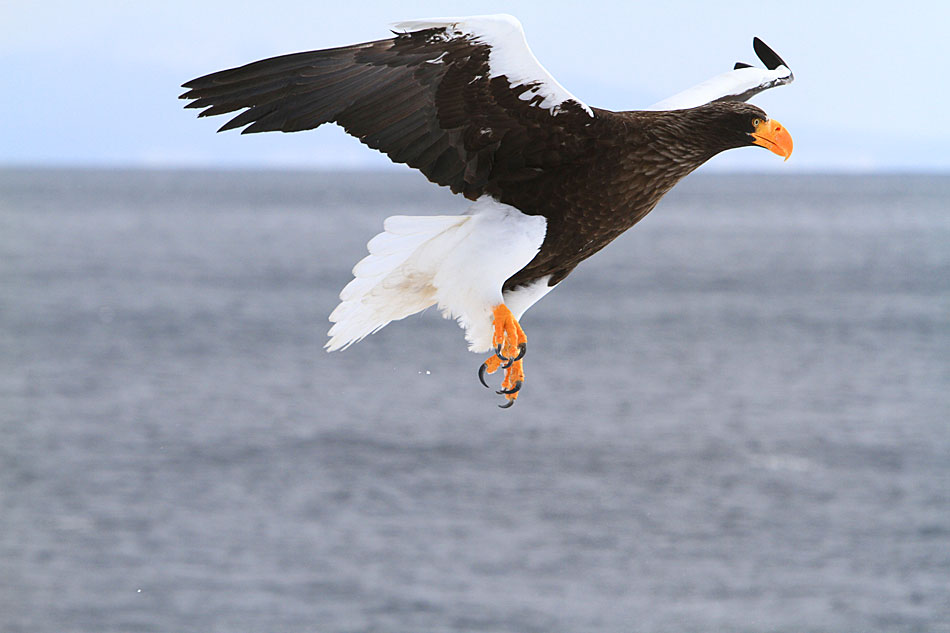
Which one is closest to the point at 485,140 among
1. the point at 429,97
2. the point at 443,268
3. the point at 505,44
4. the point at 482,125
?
the point at 482,125

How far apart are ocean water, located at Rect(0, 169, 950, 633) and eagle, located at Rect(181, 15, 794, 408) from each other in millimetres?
26480

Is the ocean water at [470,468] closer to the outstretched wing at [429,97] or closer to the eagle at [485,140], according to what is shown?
the eagle at [485,140]

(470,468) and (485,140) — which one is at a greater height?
(485,140)

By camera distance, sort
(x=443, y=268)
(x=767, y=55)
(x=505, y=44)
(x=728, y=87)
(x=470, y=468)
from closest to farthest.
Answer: (x=505, y=44), (x=443, y=268), (x=728, y=87), (x=767, y=55), (x=470, y=468)

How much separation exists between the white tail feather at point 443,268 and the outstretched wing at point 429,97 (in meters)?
0.21

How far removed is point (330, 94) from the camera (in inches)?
157

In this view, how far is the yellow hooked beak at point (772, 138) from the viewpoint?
13.9 feet

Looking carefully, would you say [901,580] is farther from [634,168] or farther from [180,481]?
[634,168]

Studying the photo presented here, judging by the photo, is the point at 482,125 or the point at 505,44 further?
the point at 482,125

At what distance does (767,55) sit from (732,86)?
0.84 meters

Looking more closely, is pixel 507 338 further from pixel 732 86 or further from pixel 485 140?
pixel 732 86

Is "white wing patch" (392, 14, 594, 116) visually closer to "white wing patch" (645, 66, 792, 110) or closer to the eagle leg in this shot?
the eagle leg

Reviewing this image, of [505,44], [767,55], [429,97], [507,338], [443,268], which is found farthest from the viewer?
[767,55]

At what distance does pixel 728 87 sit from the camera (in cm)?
508
